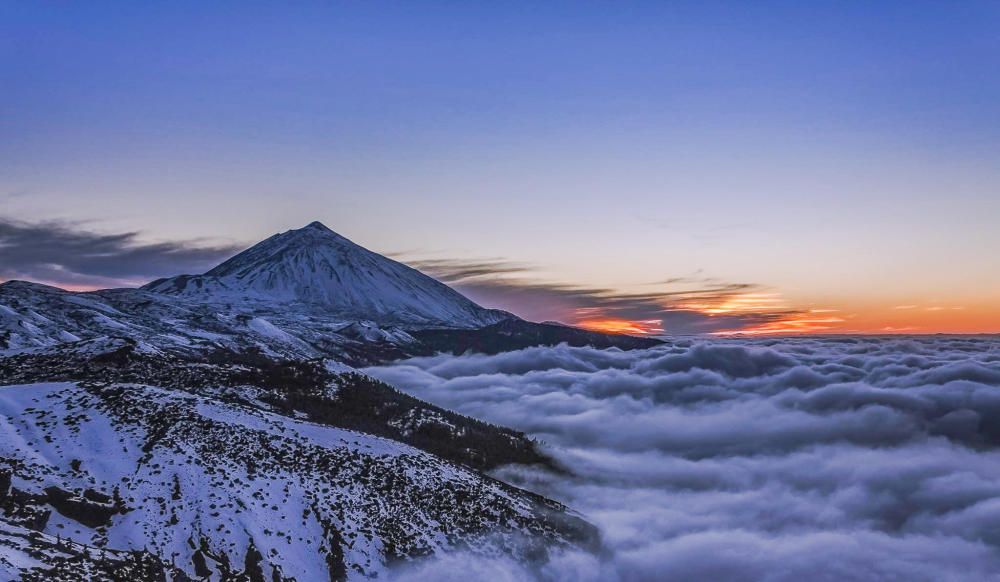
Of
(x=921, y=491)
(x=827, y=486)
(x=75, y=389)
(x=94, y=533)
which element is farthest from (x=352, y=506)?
(x=921, y=491)

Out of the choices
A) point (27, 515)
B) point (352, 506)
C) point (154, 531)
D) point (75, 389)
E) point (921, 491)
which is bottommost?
point (921, 491)

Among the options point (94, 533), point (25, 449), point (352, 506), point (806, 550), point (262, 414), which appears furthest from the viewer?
point (806, 550)

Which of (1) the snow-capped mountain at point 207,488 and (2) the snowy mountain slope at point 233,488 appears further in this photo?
(2) the snowy mountain slope at point 233,488

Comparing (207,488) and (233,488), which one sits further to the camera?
(233,488)

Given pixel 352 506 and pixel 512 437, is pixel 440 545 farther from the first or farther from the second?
pixel 512 437

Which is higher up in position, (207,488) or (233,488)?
(207,488)

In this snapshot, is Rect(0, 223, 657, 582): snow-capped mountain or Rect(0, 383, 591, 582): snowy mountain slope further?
Rect(0, 383, 591, 582): snowy mountain slope

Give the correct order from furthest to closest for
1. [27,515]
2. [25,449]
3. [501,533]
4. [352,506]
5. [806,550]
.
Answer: [806,550] < [501,533] < [352,506] < [25,449] < [27,515]

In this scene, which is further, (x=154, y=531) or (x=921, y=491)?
(x=921, y=491)
